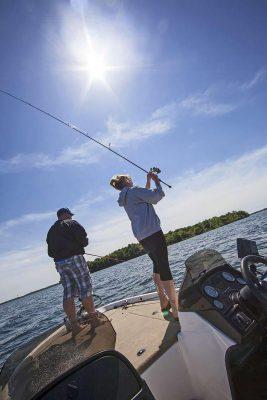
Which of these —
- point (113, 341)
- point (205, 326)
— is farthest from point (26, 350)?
point (205, 326)

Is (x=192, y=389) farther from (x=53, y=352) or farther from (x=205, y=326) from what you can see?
(x=53, y=352)

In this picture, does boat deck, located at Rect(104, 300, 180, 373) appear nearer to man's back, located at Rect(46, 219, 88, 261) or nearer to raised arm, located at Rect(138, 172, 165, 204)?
man's back, located at Rect(46, 219, 88, 261)

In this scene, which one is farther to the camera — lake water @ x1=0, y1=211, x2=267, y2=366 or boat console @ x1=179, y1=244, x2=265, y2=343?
lake water @ x1=0, y1=211, x2=267, y2=366

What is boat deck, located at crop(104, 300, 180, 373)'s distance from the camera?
3258 mm

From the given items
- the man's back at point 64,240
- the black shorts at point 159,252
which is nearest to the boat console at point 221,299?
the black shorts at point 159,252

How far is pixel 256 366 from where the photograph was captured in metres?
2.96

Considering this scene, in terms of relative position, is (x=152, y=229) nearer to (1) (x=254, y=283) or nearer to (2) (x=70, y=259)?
(2) (x=70, y=259)

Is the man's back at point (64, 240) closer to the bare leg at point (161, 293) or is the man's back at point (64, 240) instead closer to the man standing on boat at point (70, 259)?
the man standing on boat at point (70, 259)

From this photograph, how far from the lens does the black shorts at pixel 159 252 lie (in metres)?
4.78

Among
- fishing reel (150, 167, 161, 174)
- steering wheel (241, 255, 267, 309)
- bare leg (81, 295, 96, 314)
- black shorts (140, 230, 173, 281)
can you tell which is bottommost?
steering wheel (241, 255, 267, 309)

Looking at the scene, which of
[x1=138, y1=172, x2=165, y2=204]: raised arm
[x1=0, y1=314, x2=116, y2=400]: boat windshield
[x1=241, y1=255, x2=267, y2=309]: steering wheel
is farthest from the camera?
[x1=138, y1=172, x2=165, y2=204]: raised arm

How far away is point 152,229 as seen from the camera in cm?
501

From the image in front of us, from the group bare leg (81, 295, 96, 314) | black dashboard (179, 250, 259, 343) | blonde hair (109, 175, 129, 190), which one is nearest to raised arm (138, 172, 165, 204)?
blonde hair (109, 175, 129, 190)

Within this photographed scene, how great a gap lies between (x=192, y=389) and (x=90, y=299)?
8.99 feet
